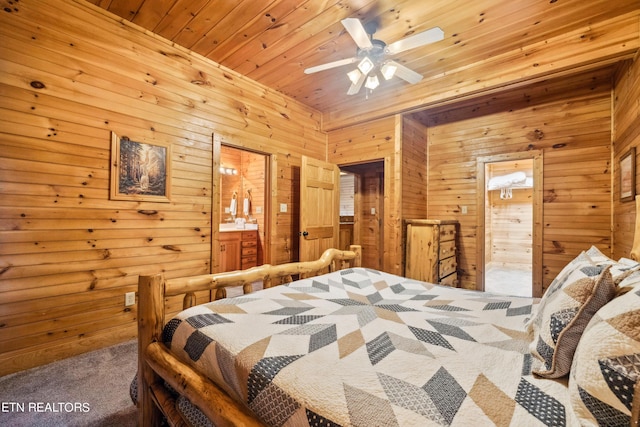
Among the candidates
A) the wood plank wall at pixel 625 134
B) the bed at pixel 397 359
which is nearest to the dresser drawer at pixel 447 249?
the wood plank wall at pixel 625 134

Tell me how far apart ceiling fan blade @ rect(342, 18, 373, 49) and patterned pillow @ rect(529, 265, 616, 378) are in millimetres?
1988

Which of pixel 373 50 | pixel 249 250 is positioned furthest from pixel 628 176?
pixel 249 250

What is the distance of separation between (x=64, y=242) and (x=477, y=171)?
4.91 metres

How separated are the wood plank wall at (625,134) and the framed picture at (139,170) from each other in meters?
4.07

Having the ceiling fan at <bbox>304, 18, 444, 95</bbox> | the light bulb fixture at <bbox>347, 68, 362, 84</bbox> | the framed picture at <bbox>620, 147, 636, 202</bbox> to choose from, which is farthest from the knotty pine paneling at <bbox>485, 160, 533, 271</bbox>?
the light bulb fixture at <bbox>347, 68, 362, 84</bbox>

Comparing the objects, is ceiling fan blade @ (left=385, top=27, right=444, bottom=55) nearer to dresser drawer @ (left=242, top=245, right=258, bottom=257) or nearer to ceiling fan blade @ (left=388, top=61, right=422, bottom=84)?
ceiling fan blade @ (left=388, top=61, right=422, bottom=84)

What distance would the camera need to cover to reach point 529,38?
8.56 ft

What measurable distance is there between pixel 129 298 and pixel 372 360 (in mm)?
2505

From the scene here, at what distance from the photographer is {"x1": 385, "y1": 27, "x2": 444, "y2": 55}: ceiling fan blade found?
1.95 meters

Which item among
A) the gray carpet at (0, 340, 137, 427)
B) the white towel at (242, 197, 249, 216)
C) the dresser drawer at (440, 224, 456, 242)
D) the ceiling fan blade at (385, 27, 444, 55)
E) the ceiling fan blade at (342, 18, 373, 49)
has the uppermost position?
the ceiling fan blade at (342, 18, 373, 49)

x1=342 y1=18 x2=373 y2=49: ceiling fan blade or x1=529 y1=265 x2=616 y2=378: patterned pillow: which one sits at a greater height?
x1=342 y1=18 x2=373 y2=49: ceiling fan blade

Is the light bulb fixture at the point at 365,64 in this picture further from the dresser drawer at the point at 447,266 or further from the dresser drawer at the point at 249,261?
the dresser drawer at the point at 249,261

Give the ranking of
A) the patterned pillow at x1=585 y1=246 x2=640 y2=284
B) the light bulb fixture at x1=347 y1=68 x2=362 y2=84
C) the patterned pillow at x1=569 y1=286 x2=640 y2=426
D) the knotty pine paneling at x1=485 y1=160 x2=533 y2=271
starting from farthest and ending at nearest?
the knotty pine paneling at x1=485 y1=160 x2=533 y2=271 < the light bulb fixture at x1=347 y1=68 x2=362 y2=84 < the patterned pillow at x1=585 y1=246 x2=640 y2=284 < the patterned pillow at x1=569 y1=286 x2=640 y2=426

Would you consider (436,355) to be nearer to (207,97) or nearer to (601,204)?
(207,97)
